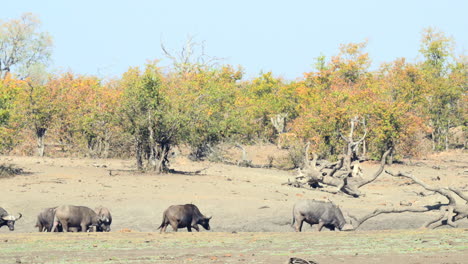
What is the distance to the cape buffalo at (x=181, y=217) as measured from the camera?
18250 mm

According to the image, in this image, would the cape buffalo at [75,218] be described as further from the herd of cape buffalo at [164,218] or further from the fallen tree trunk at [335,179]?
the fallen tree trunk at [335,179]

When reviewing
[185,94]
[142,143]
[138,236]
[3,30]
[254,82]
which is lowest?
[138,236]

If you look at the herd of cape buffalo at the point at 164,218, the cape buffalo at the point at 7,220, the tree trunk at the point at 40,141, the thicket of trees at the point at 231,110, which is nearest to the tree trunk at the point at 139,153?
the thicket of trees at the point at 231,110

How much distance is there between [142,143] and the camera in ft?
95.5

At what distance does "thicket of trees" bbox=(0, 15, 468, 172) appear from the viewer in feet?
94.9

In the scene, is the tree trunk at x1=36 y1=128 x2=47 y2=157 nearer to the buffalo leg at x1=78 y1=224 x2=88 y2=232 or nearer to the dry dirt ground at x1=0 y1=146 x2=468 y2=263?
the dry dirt ground at x1=0 y1=146 x2=468 y2=263

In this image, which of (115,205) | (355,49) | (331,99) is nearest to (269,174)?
(331,99)

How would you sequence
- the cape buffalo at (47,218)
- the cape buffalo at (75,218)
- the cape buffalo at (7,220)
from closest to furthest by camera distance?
the cape buffalo at (75,218) → the cape buffalo at (7,220) → the cape buffalo at (47,218)

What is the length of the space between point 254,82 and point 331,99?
18.8m

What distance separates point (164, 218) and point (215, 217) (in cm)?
353

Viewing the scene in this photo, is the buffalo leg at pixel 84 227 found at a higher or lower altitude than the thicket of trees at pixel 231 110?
lower

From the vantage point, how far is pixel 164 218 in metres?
18.2

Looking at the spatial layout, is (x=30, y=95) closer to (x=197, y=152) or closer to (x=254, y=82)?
(x=197, y=152)

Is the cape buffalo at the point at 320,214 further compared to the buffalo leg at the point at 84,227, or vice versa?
the cape buffalo at the point at 320,214
